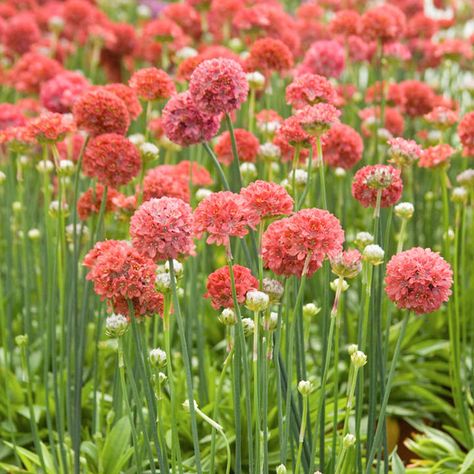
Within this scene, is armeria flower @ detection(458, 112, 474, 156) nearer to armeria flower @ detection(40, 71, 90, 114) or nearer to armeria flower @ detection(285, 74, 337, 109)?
armeria flower @ detection(285, 74, 337, 109)

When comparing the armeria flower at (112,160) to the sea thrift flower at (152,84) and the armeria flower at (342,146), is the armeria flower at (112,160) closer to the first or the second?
the sea thrift flower at (152,84)

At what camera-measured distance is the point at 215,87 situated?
1.57 metres

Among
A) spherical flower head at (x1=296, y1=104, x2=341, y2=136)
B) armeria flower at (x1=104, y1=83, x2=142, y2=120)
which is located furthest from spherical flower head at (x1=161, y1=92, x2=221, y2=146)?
armeria flower at (x1=104, y1=83, x2=142, y2=120)

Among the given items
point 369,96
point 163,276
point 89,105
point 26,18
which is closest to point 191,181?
point 89,105

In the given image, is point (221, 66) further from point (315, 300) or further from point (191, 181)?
point (315, 300)

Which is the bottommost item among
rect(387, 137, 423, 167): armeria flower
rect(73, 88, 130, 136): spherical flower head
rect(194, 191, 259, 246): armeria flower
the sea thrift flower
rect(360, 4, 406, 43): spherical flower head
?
rect(194, 191, 259, 246): armeria flower

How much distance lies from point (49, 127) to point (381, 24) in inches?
48.0

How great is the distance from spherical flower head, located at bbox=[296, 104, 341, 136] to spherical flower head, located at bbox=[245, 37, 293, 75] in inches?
28.7

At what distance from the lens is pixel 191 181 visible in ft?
7.30

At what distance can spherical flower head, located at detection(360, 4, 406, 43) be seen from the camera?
265 centimetres

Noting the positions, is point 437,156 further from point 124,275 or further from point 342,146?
point 124,275

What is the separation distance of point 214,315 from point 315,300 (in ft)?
1.30

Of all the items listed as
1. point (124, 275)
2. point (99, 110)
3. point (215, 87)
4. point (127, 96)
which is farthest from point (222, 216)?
point (127, 96)

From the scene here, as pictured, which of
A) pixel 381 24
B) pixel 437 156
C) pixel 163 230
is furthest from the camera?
pixel 381 24
